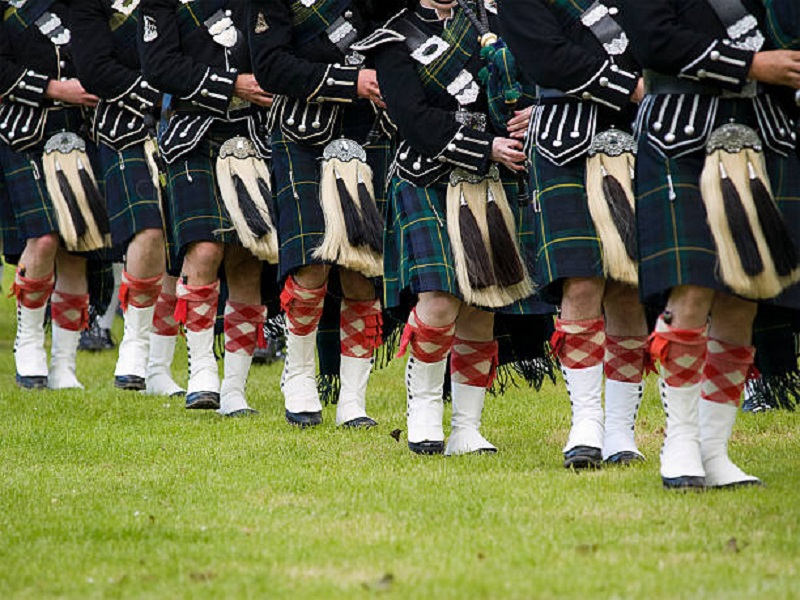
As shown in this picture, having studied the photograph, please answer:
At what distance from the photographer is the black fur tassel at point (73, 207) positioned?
7.70m

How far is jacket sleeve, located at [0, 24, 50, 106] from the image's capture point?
766 cm

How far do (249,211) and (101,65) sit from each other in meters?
1.16

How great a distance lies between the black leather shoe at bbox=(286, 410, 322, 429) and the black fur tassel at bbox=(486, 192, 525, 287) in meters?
1.44

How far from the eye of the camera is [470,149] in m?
5.39

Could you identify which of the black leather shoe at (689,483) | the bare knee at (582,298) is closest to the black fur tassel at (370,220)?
the bare knee at (582,298)

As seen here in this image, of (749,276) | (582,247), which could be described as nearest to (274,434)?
(582,247)

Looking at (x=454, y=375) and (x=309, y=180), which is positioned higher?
(x=309, y=180)

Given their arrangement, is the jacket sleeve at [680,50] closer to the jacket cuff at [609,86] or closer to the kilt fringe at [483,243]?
the jacket cuff at [609,86]

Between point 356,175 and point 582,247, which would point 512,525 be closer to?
point 582,247

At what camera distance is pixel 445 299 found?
18.1 feet

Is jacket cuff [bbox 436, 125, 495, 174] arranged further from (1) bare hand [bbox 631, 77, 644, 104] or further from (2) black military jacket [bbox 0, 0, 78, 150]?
(2) black military jacket [bbox 0, 0, 78, 150]

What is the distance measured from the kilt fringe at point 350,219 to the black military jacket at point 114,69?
4.61ft

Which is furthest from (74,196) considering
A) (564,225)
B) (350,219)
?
(564,225)

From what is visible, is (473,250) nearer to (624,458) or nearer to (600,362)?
(600,362)
